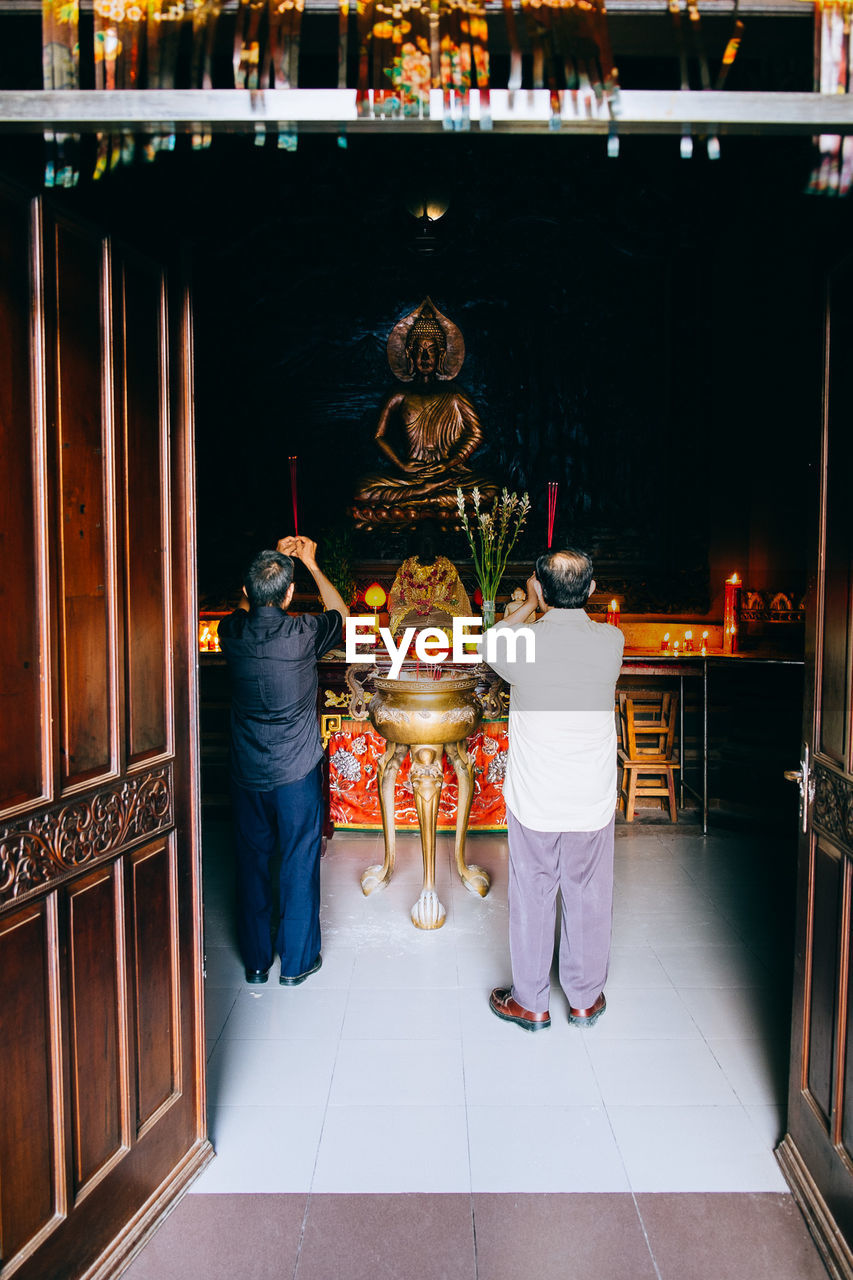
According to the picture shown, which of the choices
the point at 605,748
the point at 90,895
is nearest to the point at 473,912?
the point at 605,748

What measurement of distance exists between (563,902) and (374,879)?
1.45 m

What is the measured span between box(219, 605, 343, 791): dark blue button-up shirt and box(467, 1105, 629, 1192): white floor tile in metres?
1.28

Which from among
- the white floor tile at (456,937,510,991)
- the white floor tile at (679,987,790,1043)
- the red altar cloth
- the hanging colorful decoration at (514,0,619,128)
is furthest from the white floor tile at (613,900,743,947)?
the hanging colorful decoration at (514,0,619,128)

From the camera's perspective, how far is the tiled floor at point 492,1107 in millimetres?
1886

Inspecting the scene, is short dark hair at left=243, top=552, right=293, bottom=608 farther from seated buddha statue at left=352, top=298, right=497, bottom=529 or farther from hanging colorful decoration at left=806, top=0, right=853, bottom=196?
seated buddha statue at left=352, top=298, right=497, bottom=529

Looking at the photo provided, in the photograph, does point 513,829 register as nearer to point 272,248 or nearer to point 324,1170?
point 324,1170

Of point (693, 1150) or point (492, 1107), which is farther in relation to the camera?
point (492, 1107)

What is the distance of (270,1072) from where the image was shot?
2584 mm

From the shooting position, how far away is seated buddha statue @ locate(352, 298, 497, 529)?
21.4ft

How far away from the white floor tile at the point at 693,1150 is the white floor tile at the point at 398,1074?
0.48m

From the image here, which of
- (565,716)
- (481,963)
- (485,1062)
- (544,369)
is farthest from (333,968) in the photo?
(544,369)

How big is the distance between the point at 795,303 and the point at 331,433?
139 inches

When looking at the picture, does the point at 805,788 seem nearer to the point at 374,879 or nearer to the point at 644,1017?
the point at 644,1017

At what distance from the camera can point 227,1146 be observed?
222 cm
